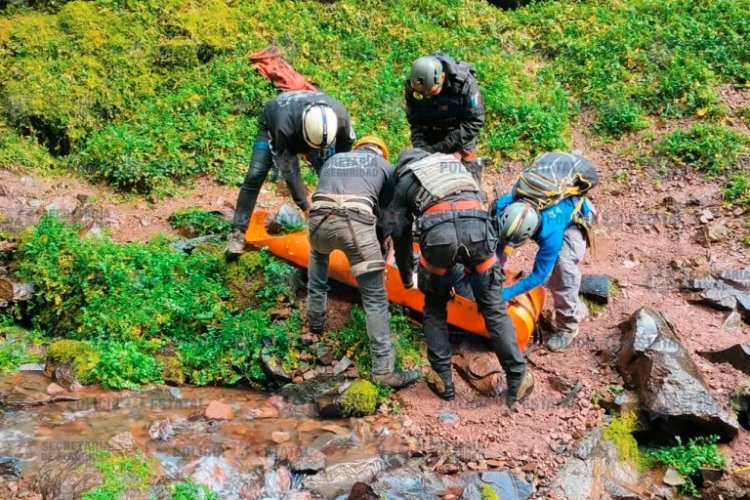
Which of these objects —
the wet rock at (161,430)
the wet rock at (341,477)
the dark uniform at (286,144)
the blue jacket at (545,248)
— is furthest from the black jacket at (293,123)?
the wet rock at (341,477)

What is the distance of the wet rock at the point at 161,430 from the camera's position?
16.2 ft

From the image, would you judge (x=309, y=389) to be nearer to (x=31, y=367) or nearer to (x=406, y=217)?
(x=406, y=217)

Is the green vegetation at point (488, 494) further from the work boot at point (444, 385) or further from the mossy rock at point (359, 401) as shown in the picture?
the mossy rock at point (359, 401)

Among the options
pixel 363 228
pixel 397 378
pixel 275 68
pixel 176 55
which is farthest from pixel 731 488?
pixel 176 55

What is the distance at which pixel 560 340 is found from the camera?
19.6ft

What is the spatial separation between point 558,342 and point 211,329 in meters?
2.99

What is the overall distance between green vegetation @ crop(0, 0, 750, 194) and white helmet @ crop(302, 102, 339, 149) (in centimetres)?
294

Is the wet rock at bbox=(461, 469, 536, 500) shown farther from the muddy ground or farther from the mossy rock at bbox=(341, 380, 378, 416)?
the mossy rock at bbox=(341, 380, 378, 416)

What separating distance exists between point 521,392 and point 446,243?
1386mm

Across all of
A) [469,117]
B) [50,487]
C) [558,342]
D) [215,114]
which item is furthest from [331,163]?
[215,114]

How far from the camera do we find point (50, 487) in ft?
14.0

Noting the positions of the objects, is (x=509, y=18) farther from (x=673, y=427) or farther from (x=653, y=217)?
(x=673, y=427)

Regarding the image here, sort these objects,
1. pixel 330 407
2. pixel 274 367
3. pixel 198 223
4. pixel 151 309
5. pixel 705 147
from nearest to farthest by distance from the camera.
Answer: pixel 330 407
pixel 274 367
pixel 151 309
pixel 198 223
pixel 705 147

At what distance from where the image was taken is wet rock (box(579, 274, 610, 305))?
6.48 meters
